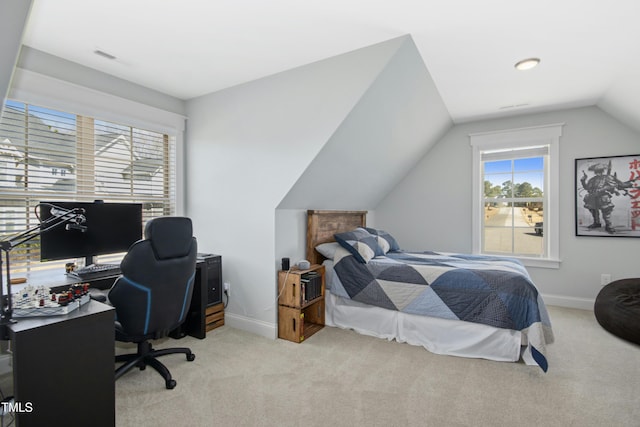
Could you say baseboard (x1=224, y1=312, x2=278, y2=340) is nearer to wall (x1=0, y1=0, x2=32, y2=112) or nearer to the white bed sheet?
the white bed sheet

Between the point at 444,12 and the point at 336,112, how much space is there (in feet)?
3.25

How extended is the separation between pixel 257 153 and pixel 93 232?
1506 millimetres

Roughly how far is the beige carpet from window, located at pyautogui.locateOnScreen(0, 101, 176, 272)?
1.47 meters

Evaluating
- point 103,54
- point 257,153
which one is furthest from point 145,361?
point 103,54

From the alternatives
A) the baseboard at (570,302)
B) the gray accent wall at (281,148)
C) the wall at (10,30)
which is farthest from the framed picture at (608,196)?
the wall at (10,30)

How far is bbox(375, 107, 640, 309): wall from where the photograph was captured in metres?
3.55

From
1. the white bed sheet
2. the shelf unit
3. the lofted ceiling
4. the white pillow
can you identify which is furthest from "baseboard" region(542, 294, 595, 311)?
the shelf unit

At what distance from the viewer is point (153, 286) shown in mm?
1943

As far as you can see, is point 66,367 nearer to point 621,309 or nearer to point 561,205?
point 621,309

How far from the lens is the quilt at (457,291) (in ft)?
7.58

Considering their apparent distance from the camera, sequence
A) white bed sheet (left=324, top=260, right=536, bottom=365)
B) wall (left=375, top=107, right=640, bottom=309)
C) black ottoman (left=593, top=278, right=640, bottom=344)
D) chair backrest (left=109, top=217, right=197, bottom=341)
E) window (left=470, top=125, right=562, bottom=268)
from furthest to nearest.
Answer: window (left=470, top=125, right=562, bottom=268) → wall (left=375, top=107, right=640, bottom=309) → black ottoman (left=593, top=278, right=640, bottom=344) → white bed sheet (left=324, top=260, right=536, bottom=365) → chair backrest (left=109, top=217, right=197, bottom=341)

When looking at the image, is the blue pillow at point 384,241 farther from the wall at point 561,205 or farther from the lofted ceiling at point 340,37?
the lofted ceiling at point 340,37

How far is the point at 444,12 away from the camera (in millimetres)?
1965

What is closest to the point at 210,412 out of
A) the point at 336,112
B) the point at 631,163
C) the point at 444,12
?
the point at 336,112
